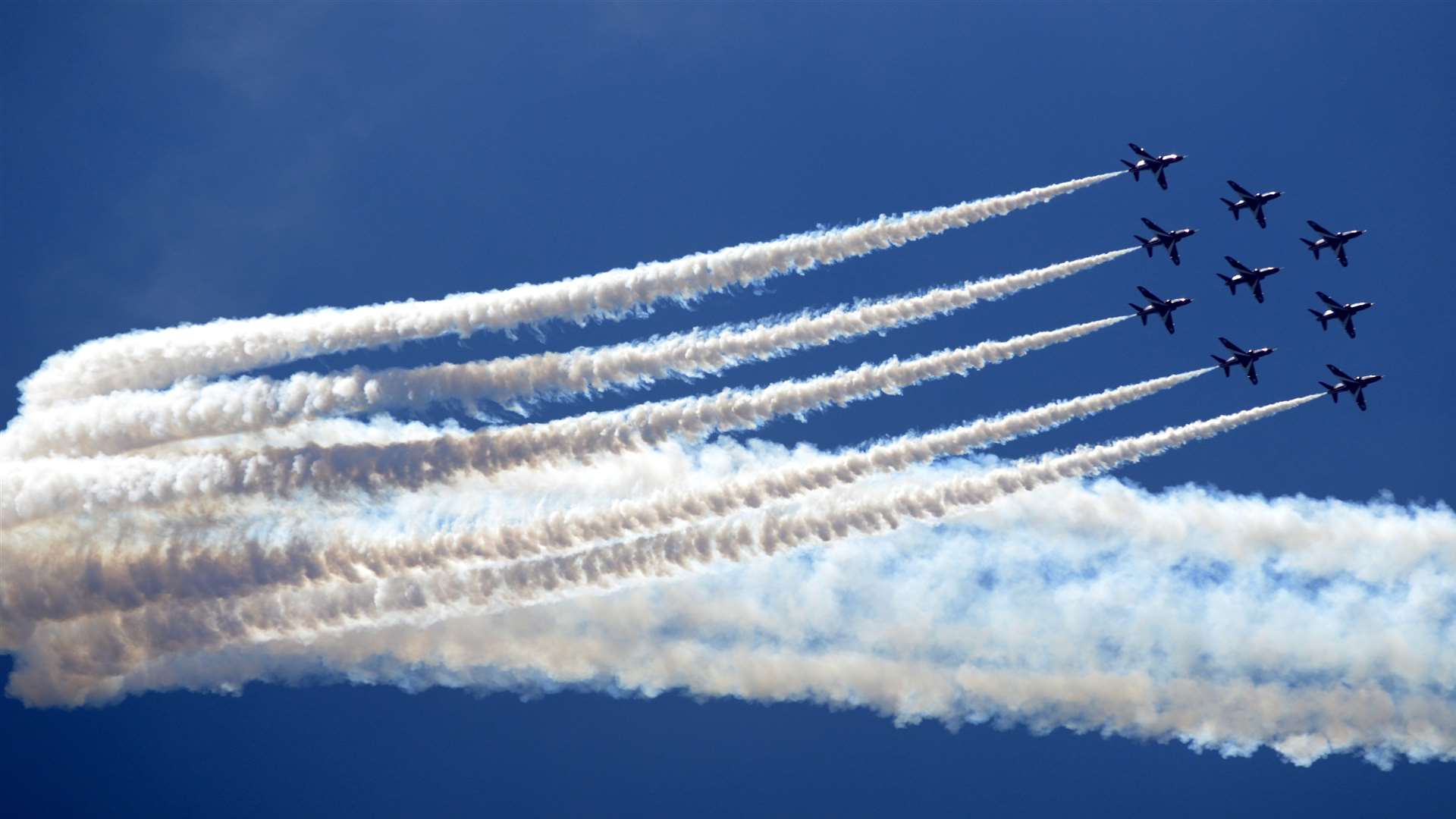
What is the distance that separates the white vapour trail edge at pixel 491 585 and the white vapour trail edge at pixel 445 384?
4.64 m

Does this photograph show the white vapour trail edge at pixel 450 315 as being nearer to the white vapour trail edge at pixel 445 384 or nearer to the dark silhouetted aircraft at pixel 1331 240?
the white vapour trail edge at pixel 445 384

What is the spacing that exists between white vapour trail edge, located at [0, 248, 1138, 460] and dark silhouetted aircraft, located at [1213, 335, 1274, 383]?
1069 cm

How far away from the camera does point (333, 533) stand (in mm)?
56875

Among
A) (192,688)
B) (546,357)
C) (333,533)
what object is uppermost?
(546,357)

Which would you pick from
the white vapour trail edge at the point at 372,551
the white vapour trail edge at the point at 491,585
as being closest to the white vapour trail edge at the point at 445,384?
the white vapour trail edge at the point at 372,551

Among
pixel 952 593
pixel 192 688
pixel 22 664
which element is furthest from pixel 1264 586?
pixel 22 664

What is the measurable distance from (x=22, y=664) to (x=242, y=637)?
6.51 m

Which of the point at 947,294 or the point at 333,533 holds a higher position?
the point at 947,294

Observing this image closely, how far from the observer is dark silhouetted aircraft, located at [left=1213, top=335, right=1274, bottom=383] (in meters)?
67.6

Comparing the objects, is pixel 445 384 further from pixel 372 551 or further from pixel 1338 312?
pixel 1338 312

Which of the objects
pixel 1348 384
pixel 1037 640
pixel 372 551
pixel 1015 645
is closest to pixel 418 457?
pixel 372 551

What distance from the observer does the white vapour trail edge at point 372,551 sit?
184 ft

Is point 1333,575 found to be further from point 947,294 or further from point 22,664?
point 22,664

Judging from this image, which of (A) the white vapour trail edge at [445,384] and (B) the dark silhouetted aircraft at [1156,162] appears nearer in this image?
(A) the white vapour trail edge at [445,384]
